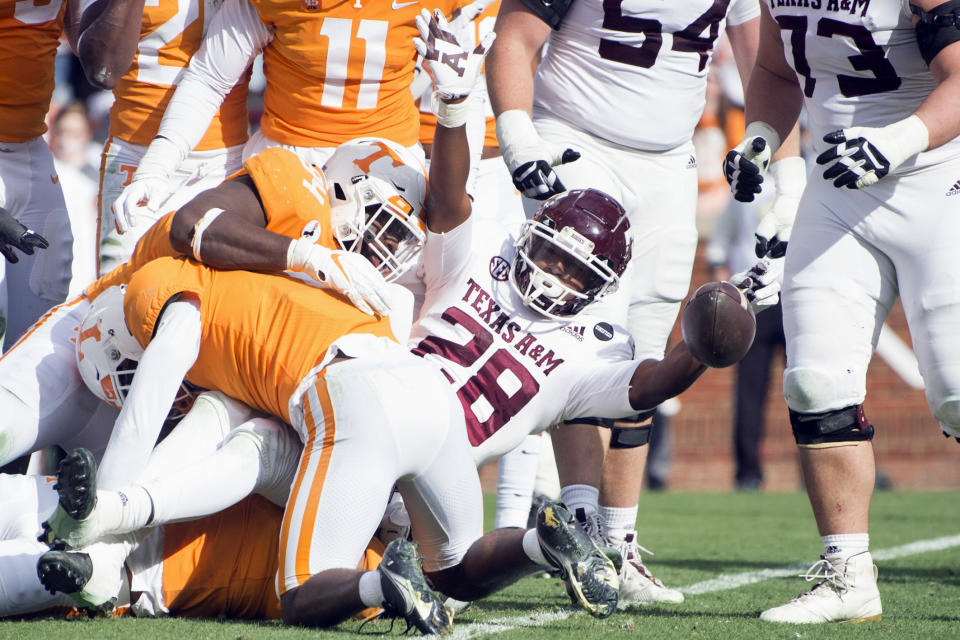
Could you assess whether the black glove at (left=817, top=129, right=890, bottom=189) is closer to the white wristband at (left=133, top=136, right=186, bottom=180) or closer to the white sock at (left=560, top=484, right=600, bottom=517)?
the white sock at (left=560, top=484, right=600, bottom=517)

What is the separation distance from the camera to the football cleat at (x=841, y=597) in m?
3.18

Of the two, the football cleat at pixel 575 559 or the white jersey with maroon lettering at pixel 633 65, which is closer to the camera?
the football cleat at pixel 575 559

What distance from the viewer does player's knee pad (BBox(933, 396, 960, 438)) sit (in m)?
3.16

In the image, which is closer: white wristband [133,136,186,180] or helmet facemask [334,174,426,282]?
helmet facemask [334,174,426,282]

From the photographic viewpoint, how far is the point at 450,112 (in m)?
3.22

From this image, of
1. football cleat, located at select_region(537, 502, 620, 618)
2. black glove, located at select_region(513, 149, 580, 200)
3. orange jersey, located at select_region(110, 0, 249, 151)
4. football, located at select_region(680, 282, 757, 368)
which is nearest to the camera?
football cleat, located at select_region(537, 502, 620, 618)

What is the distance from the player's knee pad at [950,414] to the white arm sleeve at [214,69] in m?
2.43

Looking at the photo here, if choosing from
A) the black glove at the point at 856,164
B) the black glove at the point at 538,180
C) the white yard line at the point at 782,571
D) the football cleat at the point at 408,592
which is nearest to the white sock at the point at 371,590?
the football cleat at the point at 408,592

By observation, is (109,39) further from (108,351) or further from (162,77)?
(108,351)

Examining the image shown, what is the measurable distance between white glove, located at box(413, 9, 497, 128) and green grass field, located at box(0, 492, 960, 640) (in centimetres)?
137

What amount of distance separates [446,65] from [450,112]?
4.9 inches

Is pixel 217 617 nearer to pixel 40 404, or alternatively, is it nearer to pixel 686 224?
pixel 40 404

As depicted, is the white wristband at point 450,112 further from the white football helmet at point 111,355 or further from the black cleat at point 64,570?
the black cleat at point 64,570

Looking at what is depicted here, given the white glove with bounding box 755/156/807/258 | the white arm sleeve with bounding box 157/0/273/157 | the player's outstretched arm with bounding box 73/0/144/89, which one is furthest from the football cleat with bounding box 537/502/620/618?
the player's outstretched arm with bounding box 73/0/144/89
